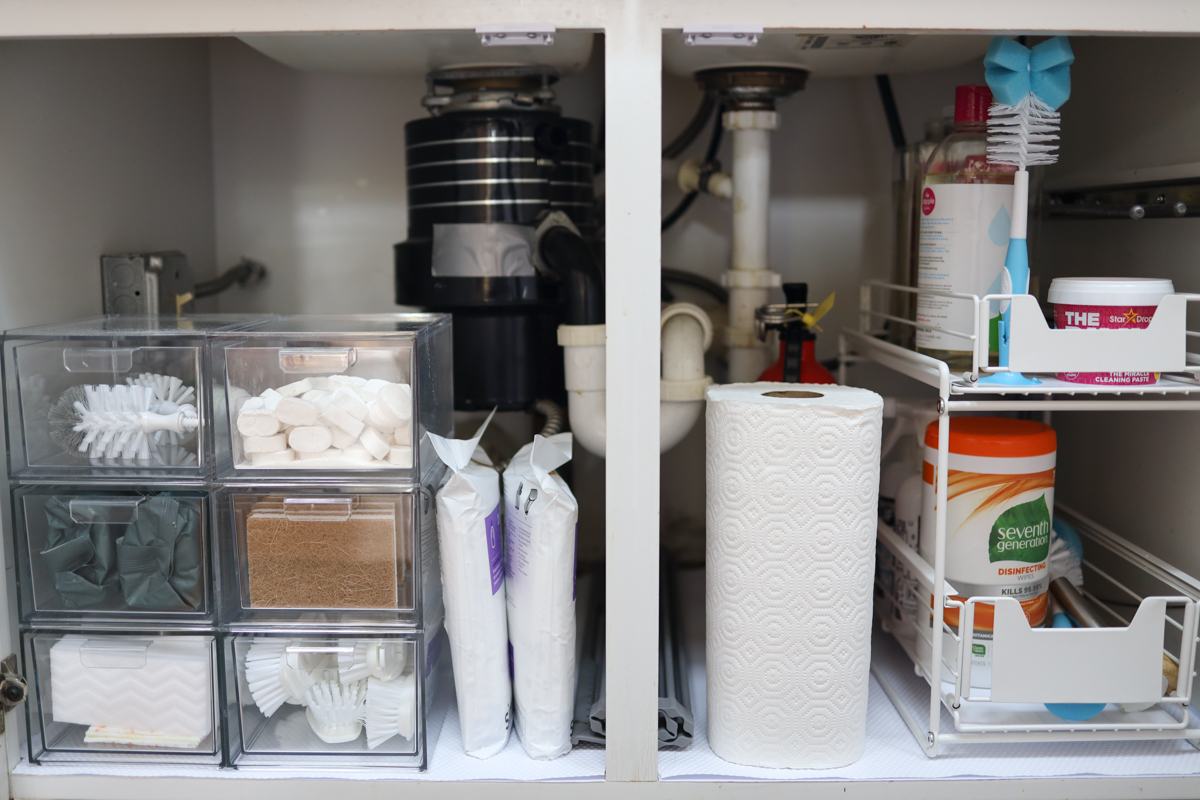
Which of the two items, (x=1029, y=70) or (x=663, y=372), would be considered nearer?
(x=1029, y=70)

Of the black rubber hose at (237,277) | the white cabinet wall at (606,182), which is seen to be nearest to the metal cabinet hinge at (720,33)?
the white cabinet wall at (606,182)

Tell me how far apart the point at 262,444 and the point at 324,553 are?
132mm

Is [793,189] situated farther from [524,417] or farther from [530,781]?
[530,781]

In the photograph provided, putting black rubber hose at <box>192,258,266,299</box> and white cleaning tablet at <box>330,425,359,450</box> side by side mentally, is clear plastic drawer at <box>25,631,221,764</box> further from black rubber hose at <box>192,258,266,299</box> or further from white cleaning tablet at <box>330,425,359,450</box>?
black rubber hose at <box>192,258,266,299</box>

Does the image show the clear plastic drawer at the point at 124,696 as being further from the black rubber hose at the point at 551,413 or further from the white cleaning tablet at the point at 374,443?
the black rubber hose at the point at 551,413

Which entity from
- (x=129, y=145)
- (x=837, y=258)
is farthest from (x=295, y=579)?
(x=837, y=258)

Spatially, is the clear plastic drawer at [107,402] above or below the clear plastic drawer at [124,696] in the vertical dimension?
above

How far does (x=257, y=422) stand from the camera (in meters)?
0.97

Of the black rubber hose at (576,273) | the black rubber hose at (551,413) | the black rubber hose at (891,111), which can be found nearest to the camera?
the black rubber hose at (576,273)

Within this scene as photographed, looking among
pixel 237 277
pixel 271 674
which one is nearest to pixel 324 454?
pixel 271 674

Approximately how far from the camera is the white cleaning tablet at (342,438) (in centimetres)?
98

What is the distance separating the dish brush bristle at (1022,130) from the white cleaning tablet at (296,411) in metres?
0.77

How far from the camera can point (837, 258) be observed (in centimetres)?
155

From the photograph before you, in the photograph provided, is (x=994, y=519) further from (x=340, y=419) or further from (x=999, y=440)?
(x=340, y=419)
